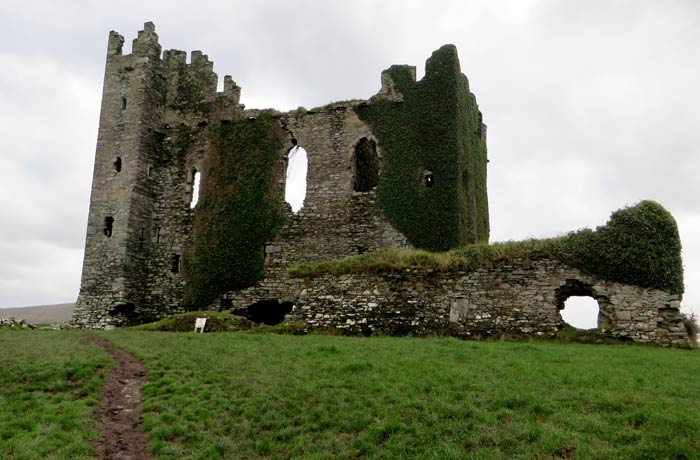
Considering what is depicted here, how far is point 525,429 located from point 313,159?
886 inches

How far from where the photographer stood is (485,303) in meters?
19.4

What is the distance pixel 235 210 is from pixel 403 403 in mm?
21785

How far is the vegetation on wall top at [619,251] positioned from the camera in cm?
1834

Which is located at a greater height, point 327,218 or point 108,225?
point 327,218

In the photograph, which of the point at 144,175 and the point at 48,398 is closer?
the point at 48,398

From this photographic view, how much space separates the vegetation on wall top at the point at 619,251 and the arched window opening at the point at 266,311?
11.0 meters

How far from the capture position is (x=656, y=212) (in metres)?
19.1

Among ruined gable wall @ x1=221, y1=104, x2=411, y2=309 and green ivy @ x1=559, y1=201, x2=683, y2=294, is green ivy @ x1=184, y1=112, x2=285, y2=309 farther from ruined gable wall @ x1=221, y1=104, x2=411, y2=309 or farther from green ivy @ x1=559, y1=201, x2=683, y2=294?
green ivy @ x1=559, y1=201, x2=683, y2=294

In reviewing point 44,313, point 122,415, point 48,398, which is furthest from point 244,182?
point 44,313

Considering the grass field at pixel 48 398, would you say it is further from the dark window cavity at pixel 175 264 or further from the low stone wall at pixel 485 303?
the dark window cavity at pixel 175 264

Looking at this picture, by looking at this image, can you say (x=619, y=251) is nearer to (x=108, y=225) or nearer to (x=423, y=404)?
(x=423, y=404)

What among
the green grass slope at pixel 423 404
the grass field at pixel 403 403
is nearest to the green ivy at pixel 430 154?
the grass field at pixel 403 403

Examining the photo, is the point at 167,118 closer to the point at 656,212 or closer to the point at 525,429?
the point at 656,212

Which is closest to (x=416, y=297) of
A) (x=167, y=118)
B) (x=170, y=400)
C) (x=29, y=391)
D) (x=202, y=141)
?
(x=170, y=400)
